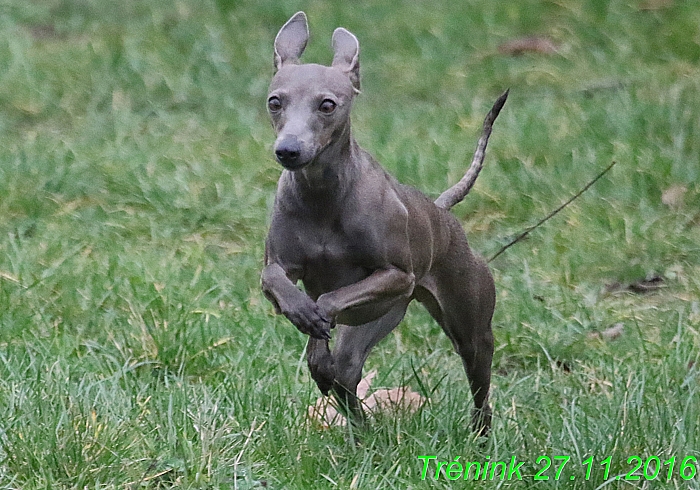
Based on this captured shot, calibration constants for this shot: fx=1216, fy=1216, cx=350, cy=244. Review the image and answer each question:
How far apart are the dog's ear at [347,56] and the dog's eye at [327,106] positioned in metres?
0.22

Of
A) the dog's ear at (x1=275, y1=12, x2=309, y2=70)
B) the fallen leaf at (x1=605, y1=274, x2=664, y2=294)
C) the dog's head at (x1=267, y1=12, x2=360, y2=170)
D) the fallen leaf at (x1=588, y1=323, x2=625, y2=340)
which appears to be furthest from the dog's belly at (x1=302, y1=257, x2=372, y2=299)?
the fallen leaf at (x1=605, y1=274, x2=664, y2=294)

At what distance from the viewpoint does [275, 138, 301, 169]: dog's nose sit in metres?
2.96

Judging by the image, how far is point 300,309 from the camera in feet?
10.3

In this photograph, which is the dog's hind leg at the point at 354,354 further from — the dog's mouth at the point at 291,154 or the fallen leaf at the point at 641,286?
the fallen leaf at the point at 641,286

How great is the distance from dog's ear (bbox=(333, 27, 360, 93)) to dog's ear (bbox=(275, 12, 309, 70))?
0.32 feet

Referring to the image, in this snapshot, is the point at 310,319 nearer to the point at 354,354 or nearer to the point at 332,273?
the point at 332,273

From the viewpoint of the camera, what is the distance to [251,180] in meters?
6.55

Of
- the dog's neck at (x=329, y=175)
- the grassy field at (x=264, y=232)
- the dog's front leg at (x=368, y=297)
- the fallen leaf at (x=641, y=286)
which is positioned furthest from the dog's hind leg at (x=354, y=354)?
the fallen leaf at (x=641, y=286)

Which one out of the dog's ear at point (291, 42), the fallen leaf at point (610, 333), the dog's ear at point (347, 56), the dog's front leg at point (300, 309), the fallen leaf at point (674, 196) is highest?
the dog's ear at point (291, 42)

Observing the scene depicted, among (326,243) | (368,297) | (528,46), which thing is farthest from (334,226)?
(528,46)

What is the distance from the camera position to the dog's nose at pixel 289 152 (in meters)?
2.96

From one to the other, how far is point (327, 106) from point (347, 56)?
1.19 ft

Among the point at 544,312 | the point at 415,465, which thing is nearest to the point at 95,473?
the point at 415,465

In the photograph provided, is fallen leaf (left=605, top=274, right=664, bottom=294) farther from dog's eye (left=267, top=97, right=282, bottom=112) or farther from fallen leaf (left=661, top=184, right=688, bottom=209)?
dog's eye (left=267, top=97, right=282, bottom=112)
